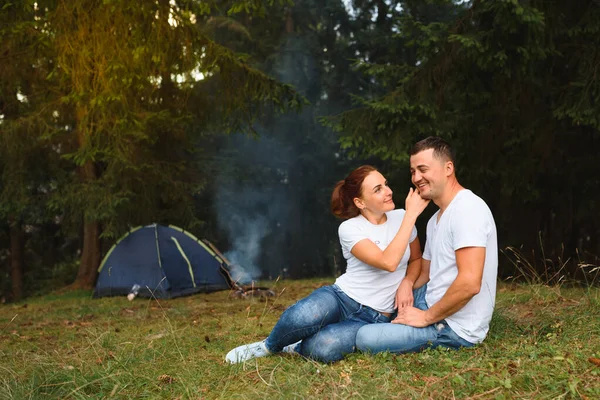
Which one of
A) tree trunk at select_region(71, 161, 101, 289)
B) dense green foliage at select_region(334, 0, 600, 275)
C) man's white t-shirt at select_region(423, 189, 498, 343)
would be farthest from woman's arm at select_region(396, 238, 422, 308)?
tree trunk at select_region(71, 161, 101, 289)

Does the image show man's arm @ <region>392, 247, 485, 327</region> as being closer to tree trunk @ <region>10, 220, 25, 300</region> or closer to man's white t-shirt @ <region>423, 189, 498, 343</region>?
man's white t-shirt @ <region>423, 189, 498, 343</region>

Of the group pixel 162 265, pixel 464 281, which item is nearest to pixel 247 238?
pixel 162 265

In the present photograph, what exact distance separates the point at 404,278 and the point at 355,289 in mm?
360

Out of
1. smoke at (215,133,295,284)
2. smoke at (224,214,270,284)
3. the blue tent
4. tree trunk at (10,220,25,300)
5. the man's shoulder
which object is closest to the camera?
the man's shoulder

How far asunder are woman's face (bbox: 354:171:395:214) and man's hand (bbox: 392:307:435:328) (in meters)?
0.72

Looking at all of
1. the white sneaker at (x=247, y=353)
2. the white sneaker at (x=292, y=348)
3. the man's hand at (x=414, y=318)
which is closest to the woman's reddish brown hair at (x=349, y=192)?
the man's hand at (x=414, y=318)

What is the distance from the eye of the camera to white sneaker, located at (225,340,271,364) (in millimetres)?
4402

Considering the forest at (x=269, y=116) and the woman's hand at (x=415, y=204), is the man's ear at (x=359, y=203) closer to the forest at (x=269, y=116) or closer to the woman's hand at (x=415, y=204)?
the woman's hand at (x=415, y=204)

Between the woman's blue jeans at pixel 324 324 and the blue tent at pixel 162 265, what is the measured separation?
697cm

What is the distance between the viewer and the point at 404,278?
445cm

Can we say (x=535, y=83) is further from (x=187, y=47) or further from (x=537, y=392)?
(x=537, y=392)

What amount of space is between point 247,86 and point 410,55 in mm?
12809

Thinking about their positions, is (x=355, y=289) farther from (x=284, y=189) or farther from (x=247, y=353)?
(x=284, y=189)

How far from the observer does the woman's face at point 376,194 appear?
438cm
